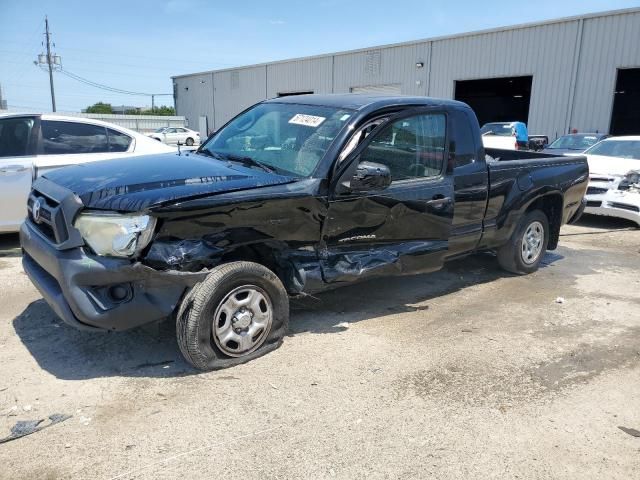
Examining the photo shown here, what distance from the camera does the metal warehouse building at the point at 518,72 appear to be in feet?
67.4

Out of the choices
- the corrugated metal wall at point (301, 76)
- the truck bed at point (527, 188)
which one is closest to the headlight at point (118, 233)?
the truck bed at point (527, 188)

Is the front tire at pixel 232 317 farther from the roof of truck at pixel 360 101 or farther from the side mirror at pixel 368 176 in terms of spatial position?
the roof of truck at pixel 360 101

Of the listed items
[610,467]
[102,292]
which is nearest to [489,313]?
[610,467]

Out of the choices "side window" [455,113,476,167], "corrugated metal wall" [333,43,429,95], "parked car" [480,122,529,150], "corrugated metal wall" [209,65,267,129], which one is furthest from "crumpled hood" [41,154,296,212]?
"corrugated metal wall" [209,65,267,129]

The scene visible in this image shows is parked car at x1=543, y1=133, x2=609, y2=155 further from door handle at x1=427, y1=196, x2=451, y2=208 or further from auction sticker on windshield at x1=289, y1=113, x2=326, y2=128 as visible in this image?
auction sticker on windshield at x1=289, y1=113, x2=326, y2=128

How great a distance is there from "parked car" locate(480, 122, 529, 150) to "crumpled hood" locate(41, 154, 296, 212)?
1491cm

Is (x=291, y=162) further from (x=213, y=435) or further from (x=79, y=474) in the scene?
(x=79, y=474)

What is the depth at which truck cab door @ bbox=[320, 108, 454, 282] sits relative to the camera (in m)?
4.09

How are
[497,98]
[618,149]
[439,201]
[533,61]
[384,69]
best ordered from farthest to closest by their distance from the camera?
1. [497,98]
2. [384,69]
3. [533,61]
4. [618,149]
5. [439,201]

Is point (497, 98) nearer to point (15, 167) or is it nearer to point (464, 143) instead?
point (464, 143)

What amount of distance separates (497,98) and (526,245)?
35032 millimetres

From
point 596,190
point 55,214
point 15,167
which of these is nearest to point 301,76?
point 596,190

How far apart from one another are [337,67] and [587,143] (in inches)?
848

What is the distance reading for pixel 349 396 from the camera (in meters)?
3.40
